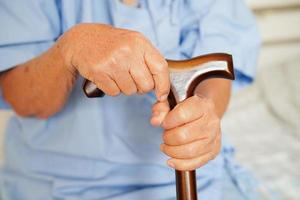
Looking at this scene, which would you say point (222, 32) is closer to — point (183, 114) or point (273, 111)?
point (183, 114)

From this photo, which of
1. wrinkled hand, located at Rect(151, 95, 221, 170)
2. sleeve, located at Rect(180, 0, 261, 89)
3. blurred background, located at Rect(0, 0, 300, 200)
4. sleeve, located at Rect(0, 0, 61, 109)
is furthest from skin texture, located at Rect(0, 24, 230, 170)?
blurred background, located at Rect(0, 0, 300, 200)

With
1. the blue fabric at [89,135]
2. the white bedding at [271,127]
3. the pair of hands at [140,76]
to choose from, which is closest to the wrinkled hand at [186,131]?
the pair of hands at [140,76]

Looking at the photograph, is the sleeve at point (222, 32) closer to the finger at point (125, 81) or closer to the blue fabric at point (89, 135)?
the blue fabric at point (89, 135)

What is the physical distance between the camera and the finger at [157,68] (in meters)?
0.39

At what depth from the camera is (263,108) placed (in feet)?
3.69

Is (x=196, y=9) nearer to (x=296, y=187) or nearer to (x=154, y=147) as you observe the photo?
(x=154, y=147)

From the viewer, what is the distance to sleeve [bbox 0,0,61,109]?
22.1 inches

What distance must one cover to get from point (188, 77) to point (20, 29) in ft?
0.90

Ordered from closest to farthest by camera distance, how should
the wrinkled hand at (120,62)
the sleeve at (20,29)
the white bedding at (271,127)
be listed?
1. the wrinkled hand at (120,62)
2. the sleeve at (20,29)
3. the white bedding at (271,127)

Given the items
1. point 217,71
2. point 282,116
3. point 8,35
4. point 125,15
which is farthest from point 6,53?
point 282,116

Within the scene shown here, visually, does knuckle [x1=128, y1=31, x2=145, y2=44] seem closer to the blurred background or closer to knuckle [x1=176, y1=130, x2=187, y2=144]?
knuckle [x1=176, y1=130, x2=187, y2=144]

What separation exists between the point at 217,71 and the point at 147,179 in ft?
0.82

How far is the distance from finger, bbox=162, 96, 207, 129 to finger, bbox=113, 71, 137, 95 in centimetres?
5

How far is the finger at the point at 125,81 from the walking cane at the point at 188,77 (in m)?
0.03
